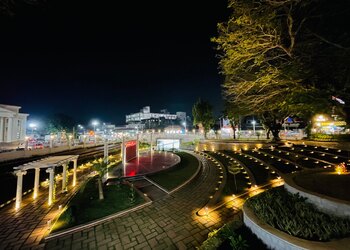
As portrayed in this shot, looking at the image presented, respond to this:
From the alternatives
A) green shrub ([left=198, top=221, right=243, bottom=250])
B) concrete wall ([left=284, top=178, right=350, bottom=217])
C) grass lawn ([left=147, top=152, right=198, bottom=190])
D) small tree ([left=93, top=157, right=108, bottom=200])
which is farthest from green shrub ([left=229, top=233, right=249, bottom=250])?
small tree ([left=93, top=157, right=108, bottom=200])

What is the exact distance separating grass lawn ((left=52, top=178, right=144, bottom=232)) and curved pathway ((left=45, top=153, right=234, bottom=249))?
1.90ft

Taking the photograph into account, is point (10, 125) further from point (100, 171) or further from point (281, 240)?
point (281, 240)

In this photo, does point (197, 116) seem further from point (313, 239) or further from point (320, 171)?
point (313, 239)

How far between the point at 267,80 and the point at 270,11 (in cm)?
208

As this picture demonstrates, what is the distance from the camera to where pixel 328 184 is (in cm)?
579

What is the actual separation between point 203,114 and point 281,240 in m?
31.6

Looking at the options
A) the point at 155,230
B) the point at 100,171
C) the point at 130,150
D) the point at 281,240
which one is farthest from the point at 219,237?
the point at 130,150

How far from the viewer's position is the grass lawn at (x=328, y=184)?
5.04 m

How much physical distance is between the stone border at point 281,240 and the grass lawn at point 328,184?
214 cm

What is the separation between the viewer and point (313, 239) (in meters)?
3.54

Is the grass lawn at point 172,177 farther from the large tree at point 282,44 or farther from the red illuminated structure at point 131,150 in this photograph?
the large tree at point 282,44

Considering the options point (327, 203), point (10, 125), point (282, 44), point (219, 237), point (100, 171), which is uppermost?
point (10, 125)

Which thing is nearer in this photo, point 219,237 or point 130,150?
point 219,237

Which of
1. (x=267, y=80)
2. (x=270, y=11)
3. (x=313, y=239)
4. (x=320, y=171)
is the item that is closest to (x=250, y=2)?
(x=270, y=11)
